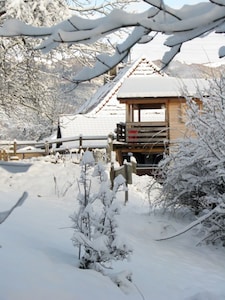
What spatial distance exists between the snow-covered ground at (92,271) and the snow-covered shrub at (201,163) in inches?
16.9

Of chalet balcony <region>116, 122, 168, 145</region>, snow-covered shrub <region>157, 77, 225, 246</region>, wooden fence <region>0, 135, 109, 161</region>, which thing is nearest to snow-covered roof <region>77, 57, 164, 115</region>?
chalet balcony <region>116, 122, 168, 145</region>

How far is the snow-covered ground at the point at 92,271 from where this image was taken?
400cm

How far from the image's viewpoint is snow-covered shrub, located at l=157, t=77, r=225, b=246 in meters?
7.53

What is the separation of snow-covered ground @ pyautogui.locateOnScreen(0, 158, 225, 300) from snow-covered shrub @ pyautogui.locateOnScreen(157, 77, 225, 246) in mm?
428

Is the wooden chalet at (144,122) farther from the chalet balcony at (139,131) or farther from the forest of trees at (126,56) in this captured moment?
the forest of trees at (126,56)

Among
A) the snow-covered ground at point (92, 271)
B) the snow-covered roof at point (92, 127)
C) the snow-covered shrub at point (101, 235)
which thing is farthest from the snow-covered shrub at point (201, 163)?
the snow-covered roof at point (92, 127)

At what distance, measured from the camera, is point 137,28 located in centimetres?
221

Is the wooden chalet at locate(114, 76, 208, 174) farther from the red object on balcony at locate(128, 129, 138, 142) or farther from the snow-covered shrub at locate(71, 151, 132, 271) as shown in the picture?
the snow-covered shrub at locate(71, 151, 132, 271)

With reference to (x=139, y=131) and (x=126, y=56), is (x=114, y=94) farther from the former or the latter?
(x=126, y=56)

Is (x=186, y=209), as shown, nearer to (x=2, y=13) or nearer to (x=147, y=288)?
(x=147, y=288)

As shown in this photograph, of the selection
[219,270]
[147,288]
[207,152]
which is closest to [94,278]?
[147,288]

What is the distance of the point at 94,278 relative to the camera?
4.34m

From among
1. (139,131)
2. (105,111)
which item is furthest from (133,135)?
(105,111)

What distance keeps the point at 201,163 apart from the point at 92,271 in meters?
3.87
